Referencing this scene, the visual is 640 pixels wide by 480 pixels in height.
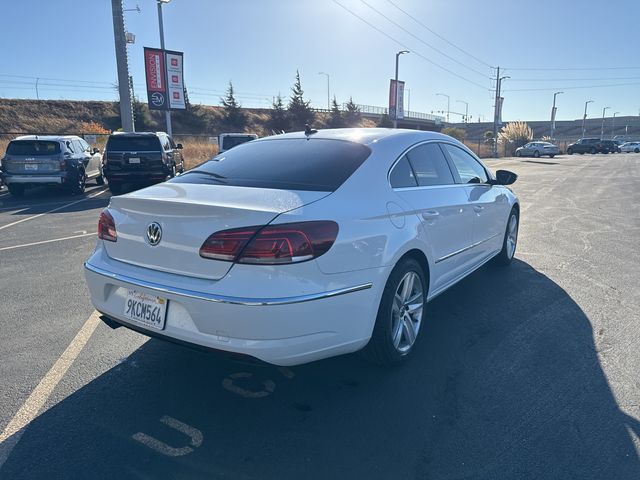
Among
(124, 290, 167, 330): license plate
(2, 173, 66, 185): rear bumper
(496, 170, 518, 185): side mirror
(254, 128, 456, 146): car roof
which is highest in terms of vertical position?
(254, 128, 456, 146): car roof

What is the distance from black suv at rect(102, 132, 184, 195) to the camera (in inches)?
532

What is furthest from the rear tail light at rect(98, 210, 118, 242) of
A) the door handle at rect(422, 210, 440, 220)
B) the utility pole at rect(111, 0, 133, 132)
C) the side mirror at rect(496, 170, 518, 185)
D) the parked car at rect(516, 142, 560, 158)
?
the parked car at rect(516, 142, 560, 158)

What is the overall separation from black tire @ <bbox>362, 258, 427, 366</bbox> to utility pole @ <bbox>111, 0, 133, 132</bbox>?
17.2 metres

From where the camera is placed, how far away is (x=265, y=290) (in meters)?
Answer: 2.56

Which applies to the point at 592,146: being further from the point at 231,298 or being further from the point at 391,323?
the point at 231,298

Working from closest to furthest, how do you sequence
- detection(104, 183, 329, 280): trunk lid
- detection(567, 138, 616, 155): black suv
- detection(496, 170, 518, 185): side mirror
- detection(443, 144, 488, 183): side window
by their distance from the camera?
detection(104, 183, 329, 280): trunk lid, detection(443, 144, 488, 183): side window, detection(496, 170, 518, 185): side mirror, detection(567, 138, 616, 155): black suv

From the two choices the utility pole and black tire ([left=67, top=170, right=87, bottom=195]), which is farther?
the utility pole

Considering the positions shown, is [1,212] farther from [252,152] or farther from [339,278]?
[339,278]

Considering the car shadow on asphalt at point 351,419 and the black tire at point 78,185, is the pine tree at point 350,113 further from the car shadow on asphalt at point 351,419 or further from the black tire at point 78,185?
the car shadow on asphalt at point 351,419

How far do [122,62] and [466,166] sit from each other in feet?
55.8

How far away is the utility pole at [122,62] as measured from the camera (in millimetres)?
17625

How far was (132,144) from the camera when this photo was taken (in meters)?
13.7

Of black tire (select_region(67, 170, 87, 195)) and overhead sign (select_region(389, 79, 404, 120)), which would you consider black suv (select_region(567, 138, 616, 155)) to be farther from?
black tire (select_region(67, 170, 87, 195))

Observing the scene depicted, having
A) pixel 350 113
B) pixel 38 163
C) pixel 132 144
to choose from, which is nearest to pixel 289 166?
pixel 132 144
